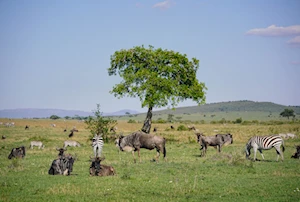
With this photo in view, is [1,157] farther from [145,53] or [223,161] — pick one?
[145,53]

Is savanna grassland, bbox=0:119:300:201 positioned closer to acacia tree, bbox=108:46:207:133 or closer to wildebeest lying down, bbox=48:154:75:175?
wildebeest lying down, bbox=48:154:75:175

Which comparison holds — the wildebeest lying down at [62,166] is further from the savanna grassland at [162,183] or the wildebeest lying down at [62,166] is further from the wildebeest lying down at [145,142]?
the wildebeest lying down at [145,142]

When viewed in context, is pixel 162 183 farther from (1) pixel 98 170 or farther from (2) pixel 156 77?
(2) pixel 156 77

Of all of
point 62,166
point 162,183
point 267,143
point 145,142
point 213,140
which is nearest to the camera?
point 162,183

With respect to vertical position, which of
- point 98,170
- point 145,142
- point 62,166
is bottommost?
point 98,170

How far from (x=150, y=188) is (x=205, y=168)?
5991 mm

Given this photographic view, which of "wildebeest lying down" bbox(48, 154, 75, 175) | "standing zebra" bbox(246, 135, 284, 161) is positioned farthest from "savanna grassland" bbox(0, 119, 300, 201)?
"standing zebra" bbox(246, 135, 284, 161)

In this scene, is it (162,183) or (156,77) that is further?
(156,77)

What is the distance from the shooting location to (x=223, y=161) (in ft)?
79.5

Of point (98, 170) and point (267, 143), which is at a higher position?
point (267, 143)

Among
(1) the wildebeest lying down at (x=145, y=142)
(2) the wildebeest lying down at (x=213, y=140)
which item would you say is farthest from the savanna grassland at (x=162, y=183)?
(2) the wildebeest lying down at (x=213, y=140)

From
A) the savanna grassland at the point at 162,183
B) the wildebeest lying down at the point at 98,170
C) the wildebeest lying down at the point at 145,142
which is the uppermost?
the wildebeest lying down at the point at 145,142

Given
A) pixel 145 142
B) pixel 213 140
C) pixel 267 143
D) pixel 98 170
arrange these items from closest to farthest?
pixel 98 170, pixel 145 142, pixel 267 143, pixel 213 140

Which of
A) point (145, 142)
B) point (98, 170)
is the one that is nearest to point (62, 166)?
point (98, 170)
